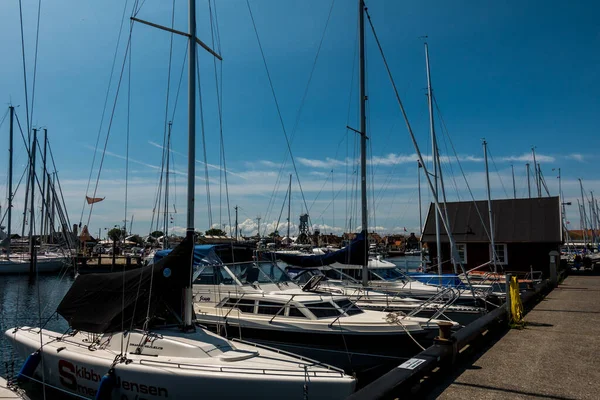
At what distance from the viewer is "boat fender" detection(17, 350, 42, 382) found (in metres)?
8.66

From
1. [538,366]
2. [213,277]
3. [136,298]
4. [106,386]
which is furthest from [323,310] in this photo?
[106,386]

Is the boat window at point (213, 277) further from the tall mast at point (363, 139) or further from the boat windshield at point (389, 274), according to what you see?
the boat windshield at point (389, 274)

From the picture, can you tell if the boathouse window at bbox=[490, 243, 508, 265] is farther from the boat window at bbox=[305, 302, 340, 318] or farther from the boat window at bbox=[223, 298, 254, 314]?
the boat window at bbox=[223, 298, 254, 314]

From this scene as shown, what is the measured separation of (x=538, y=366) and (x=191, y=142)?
8.08 m

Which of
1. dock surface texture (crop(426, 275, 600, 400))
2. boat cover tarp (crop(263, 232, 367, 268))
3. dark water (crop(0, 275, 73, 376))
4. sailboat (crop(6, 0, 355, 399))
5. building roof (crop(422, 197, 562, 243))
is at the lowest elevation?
dark water (crop(0, 275, 73, 376))

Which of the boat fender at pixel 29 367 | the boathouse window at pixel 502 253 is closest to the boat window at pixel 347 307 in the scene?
the boat fender at pixel 29 367

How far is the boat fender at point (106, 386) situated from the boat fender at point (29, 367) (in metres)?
2.31

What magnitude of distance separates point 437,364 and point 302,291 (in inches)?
246

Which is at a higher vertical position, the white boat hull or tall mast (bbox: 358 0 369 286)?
tall mast (bbox: 358 0 369 286)

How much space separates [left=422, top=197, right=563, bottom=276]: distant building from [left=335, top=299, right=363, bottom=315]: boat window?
1693 cm

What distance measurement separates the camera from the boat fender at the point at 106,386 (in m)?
7.33

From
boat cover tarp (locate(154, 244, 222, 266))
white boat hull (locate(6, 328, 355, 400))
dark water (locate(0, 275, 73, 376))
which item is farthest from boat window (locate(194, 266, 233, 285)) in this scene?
white boat hull (locate(6, 328, 355, 400))

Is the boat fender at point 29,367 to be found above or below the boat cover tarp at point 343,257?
below

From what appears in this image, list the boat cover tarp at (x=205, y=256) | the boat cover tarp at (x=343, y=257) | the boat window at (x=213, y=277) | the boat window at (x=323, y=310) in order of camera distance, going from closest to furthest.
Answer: the boat window at (x=323, y=310) → the boat window at (x=213, y=277) → the boat cover tarp at (x=205, y=256) → the boat cover tarp at (x=343, y=257)
